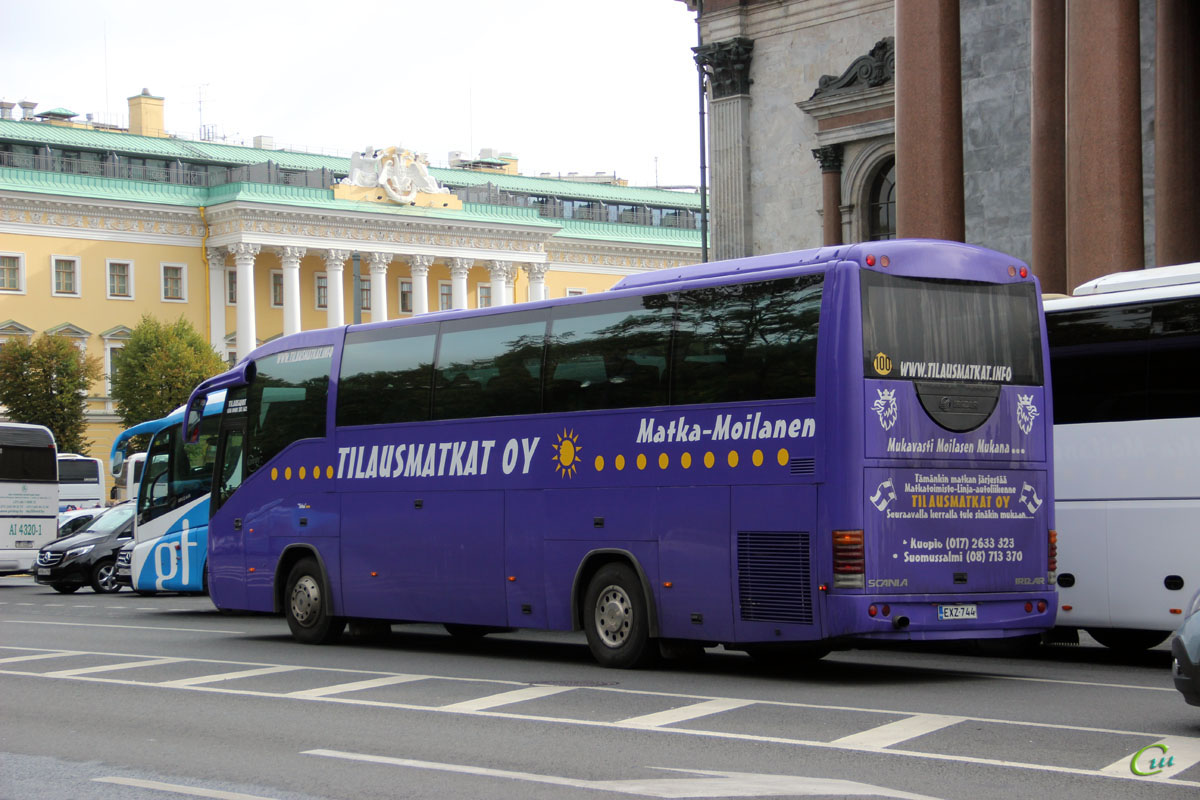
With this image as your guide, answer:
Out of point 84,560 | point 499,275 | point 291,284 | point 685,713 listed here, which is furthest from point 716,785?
point 499,275

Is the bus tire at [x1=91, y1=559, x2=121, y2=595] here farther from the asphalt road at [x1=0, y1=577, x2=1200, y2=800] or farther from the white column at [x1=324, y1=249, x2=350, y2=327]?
the white column at [x1=324, y1=249, x2=350, y2=327]

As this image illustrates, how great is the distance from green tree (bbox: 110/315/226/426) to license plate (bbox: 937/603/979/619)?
6823cm

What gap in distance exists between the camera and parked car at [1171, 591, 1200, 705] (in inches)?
417

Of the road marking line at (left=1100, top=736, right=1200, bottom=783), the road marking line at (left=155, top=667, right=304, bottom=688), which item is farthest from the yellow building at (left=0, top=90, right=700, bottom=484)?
the road marking line at (left=1100, top=736, right=1200, bottom=783)

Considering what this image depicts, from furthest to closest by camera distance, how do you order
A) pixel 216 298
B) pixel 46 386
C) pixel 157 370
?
pixel 216 298, pixel 157 370, pixel 46 386

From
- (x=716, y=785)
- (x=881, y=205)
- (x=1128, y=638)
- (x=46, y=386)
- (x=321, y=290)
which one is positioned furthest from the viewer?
(x=321, y=290)

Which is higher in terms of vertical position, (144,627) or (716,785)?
(716,785)

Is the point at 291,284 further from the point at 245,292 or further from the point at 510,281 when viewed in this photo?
the point at 510,281

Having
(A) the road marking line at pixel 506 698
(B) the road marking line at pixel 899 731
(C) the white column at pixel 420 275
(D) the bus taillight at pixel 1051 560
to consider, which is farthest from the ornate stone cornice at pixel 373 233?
(B) the road marking line at pixel 899 731

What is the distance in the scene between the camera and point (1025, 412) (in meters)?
14.2

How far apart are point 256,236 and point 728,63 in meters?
60.6

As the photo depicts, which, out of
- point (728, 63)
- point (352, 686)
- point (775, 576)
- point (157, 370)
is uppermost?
point (728, 63)

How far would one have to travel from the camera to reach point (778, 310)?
13953mm

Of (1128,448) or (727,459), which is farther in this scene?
(1128,448)
